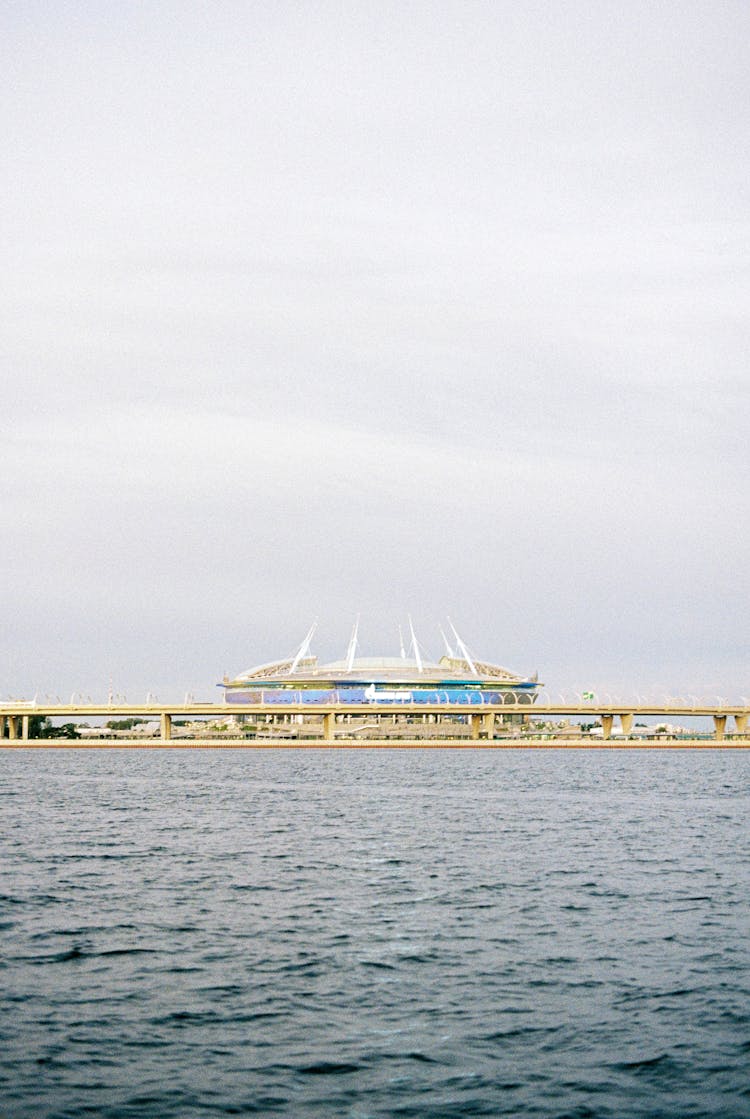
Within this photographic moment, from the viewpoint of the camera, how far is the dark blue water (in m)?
16.1

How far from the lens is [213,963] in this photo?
23609 mm

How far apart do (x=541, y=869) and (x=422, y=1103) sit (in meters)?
23.6

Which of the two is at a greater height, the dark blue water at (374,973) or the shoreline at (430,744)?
the dark blue water at (374,973)

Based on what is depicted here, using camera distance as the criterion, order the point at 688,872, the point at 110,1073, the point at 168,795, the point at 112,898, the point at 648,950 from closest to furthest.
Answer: the point at 110,1073, the point at 648,950, the point at 112,898, the point at 688,872, the point at 168,795

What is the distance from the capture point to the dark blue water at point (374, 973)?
16094mm

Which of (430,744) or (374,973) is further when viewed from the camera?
(430,744)

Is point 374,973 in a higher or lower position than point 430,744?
higher

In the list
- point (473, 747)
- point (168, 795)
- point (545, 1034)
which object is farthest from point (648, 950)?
point (473, 747)

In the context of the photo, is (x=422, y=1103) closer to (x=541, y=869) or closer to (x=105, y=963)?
(x=105, y=963)

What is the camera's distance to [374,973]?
2284 centimetres

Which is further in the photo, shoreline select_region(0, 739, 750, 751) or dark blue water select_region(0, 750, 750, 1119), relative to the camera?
shoreline select_region(0, 739, 750, 751)

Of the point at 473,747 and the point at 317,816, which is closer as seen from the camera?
the point at 317,816

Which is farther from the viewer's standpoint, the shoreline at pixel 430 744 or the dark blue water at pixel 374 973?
the shoreline at pixel 430 744

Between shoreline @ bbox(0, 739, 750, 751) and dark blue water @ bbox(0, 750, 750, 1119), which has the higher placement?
dark blue water @ bbox(0, 750, 750, 1119)
